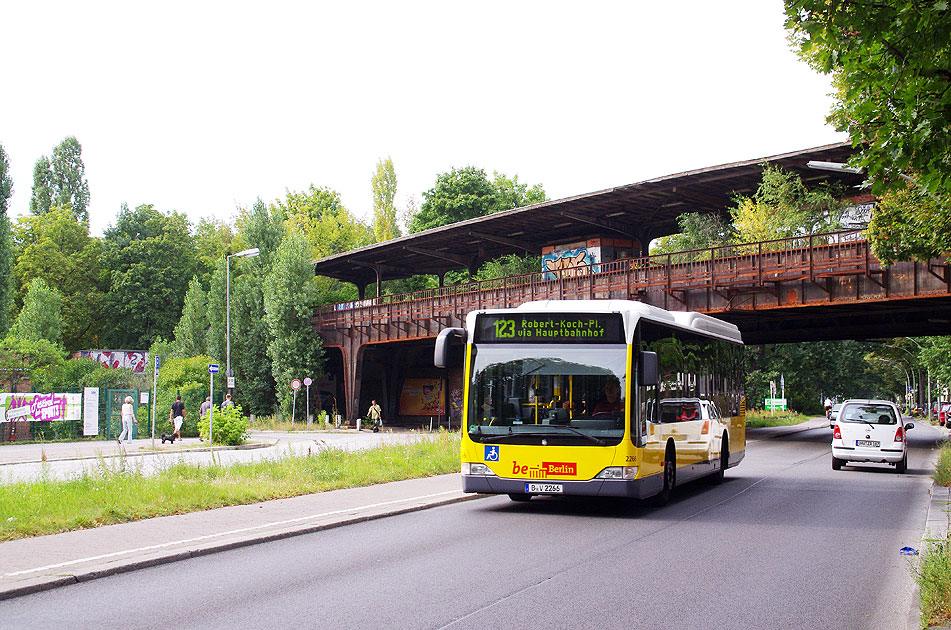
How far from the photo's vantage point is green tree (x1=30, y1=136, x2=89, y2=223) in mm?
95312

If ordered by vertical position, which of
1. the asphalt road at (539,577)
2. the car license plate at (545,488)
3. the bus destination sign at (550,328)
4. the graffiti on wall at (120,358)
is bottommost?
the asphalt road at (539,577)

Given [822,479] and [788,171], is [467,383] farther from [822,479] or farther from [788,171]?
[788,171]

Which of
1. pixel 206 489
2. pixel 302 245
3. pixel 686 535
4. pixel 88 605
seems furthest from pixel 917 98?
pixel 302 245

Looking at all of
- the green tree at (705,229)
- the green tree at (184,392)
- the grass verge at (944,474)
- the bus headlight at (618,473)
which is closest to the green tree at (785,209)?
the green tree at (705,229)

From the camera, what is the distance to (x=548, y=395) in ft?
44.9

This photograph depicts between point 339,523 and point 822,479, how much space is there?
13.4 metres

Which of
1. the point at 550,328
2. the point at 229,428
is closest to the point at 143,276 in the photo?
the point at 229,428

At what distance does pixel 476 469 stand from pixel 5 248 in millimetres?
64887

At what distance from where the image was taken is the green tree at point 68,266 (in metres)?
82.9

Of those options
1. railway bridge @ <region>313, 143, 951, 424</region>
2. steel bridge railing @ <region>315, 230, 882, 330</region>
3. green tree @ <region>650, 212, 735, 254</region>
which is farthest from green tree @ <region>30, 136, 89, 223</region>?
green tree @ <region>650, 212, 735, 254</region>

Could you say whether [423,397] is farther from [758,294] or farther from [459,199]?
[758,294]

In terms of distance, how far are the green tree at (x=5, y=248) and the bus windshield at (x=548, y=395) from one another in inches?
2520

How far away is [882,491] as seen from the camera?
749 inches

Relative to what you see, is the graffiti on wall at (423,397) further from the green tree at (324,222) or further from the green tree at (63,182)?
the green tree at (63,182)
